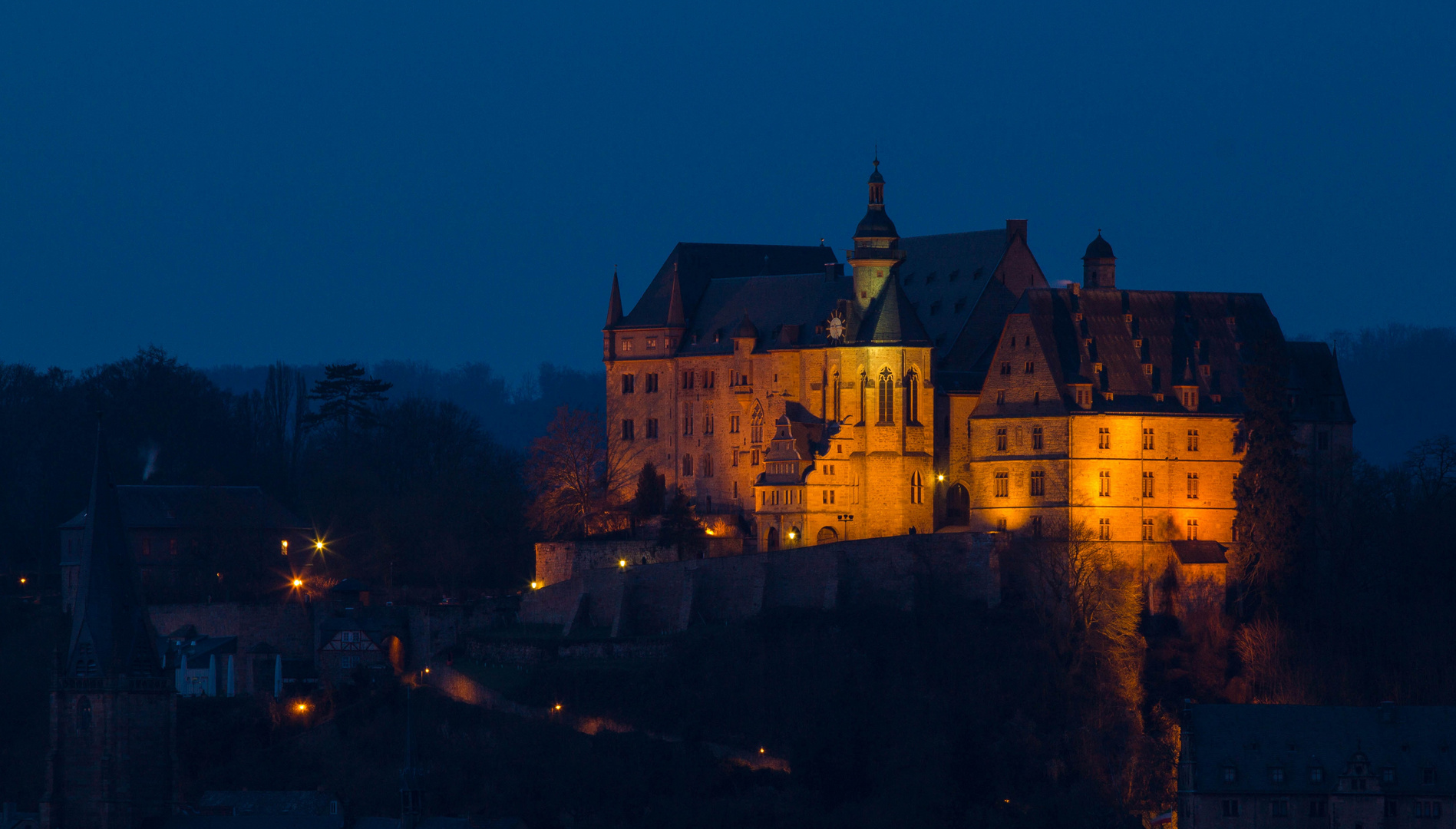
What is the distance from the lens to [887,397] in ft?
266

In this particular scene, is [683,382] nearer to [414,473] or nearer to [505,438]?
[414,473]

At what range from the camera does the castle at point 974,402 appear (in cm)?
7762

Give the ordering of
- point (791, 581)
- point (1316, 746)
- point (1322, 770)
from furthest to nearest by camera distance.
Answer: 1. point (791, 581)
2. point (1316, 746)
3. point (1322, 770)

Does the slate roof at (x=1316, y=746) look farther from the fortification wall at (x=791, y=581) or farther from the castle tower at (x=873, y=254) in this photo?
the castle tower at (x=873, y=254)

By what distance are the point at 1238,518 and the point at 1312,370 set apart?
7571 millimetres

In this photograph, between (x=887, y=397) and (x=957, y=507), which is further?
(x=957, y=507)

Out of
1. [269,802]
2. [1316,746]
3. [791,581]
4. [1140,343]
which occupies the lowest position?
[269,802]

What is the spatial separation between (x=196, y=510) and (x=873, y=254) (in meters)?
24.6

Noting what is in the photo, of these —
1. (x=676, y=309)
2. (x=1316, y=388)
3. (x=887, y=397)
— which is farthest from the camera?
(x=676, y=309)

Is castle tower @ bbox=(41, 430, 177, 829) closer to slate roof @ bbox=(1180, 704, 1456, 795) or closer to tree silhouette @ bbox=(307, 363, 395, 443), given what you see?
slate roof @ bbox=(1180, 704, 1456, 795)

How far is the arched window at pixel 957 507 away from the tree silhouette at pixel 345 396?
29.1 meters

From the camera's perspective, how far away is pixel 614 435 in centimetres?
9100

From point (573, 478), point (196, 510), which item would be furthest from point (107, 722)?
Result: point (573, 478)

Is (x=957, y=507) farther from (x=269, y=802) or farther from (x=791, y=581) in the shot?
(x=269, y=802)
